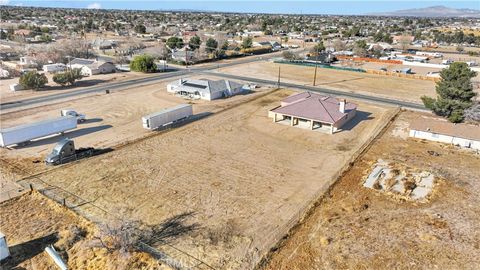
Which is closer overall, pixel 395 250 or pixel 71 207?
pixel 395 250

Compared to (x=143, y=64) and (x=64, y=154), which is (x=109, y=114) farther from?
(x=143, y=64)

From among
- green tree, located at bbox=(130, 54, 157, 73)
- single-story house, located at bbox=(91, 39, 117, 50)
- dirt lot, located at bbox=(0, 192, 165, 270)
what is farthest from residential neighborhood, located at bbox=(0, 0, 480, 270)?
single-story house, located at bbox=(91, 39, 117, 50)

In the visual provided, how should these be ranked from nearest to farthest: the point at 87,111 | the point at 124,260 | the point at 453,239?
1. the point at 124,260
2. the point at 453,239
3. the point at 87,111

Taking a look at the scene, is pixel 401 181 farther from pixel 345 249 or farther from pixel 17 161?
pixel 17 161

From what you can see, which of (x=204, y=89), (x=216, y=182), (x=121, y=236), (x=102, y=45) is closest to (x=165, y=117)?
(x=204, y=89)

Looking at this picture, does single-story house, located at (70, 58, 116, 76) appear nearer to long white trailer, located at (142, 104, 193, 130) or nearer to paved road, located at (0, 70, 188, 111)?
paved road, located at (0, 70, 188, 111)

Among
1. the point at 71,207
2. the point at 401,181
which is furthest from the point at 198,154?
the point at 401,181
